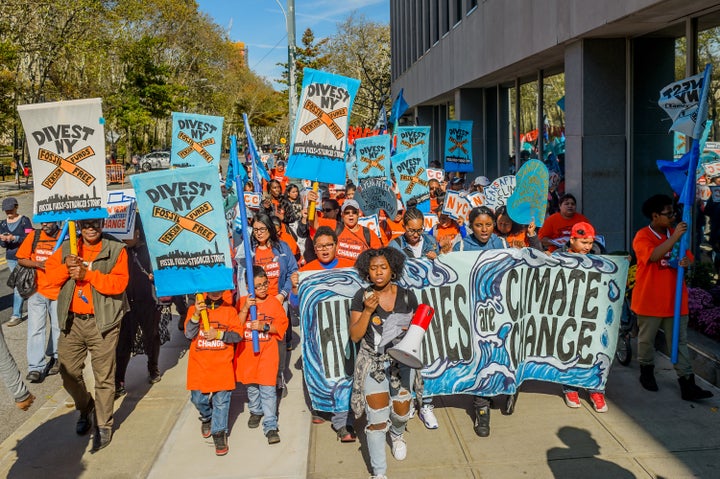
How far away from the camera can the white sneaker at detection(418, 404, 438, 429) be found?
589 cm

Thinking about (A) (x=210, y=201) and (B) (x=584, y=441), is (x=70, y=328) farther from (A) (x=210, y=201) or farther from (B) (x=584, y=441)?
(B) (x=584, y=441)

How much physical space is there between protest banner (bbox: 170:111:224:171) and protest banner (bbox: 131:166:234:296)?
4768 millimetres

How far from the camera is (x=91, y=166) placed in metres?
5.86

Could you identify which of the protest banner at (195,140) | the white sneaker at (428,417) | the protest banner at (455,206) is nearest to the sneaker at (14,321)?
the protest banner at (195,140)

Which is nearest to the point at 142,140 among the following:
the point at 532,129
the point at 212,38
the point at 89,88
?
the point at 212,38

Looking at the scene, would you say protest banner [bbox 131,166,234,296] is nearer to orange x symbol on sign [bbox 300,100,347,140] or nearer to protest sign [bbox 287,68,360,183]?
protest sign [bbox 287,68,360,183]

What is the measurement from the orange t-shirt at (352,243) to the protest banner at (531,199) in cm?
152

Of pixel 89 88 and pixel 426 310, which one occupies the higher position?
pixel 89 88

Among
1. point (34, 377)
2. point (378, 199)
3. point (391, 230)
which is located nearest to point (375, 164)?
point (378, 199)

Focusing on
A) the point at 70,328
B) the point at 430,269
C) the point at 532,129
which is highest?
the point at 532,129

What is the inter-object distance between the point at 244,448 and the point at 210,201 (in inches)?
76.3

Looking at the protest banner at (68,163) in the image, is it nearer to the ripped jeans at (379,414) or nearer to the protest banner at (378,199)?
the ripped jeans at (379,414)

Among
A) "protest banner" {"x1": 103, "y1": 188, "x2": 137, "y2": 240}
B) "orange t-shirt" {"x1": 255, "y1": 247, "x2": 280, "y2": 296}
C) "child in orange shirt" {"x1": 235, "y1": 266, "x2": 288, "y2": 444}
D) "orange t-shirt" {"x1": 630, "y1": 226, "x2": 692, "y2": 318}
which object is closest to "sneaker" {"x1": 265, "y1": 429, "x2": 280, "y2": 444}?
"child in orange shirt" {"x1": 235, "y1": 266, "x2": 288, "y2": 444}

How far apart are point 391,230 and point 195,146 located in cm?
324
